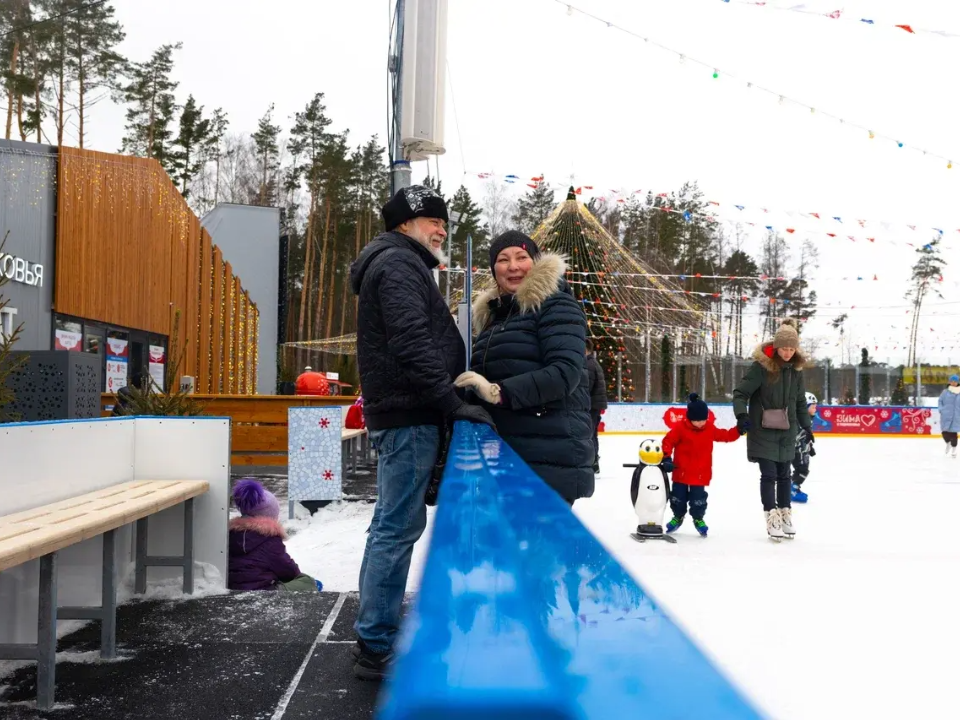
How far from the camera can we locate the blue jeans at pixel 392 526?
9.42 ft

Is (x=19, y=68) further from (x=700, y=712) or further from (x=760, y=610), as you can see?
(x=700, y=712)

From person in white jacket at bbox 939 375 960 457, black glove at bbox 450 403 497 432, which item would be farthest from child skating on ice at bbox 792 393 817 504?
person in white jacket at bbox 939 375 960 457

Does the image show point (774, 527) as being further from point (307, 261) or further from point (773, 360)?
point (307, 261)

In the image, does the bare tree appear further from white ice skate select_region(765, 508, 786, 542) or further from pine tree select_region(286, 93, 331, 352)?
white ice skate select_region(765, 508, 786, 542)

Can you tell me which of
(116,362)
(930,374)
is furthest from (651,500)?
(930,374)

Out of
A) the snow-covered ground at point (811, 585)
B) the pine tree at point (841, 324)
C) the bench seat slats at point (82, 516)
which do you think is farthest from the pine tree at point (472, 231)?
the bench seat slats at point (82, 516)

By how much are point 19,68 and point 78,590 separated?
62.1 feet

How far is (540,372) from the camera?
9.32 ft

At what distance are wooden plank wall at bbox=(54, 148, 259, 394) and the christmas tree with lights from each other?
9029 millimetres

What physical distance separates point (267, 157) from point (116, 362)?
78.3ft

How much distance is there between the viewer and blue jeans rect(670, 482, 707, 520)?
6762 millimetres

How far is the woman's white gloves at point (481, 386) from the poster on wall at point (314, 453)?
4.63 meters

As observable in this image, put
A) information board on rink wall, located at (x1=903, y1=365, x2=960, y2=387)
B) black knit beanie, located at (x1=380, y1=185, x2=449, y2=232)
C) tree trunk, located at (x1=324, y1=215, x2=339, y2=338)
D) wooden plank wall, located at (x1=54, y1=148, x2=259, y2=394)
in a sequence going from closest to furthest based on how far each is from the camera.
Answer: black knit beanie, located at (x1=380, y1=185, x2=449, y2=232), wooden plank wall, located at (x1=54, y1=148, x2=259, y2=394), information board on rink wall, located at (x1=903, y1=365, x2=960, y2=387), tree trunk, located at (x1=324, y1=215, x2=339, y2=338)

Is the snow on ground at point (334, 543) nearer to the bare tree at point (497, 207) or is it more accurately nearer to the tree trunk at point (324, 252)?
the tree trunk at point (324, 252)
